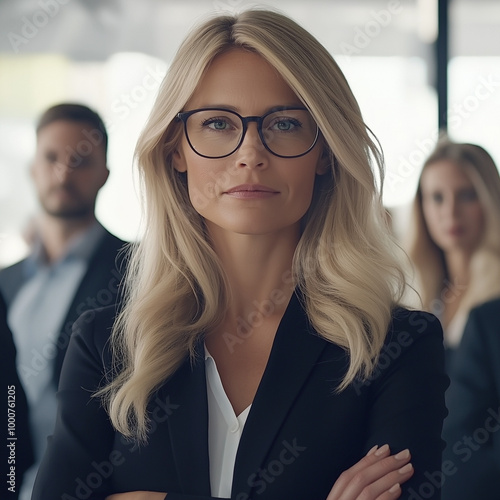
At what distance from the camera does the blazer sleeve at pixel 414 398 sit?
134 cm

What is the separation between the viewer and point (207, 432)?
1.40 metres

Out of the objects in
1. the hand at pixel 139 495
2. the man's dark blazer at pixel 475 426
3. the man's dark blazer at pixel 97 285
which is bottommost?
the man's dark blazer at pixel 475 426

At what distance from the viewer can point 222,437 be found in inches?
56.1

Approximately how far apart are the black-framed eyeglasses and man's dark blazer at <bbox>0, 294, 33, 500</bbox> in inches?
60.7

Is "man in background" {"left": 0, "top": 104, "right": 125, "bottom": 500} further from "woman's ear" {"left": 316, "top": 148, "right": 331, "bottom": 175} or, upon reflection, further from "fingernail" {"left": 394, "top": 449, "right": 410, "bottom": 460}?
"fingernail" {"left": 394, "top": 449, "right": 410, "bottom": 460}

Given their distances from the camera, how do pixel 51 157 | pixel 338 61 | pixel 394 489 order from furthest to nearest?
pixel 338 61 < pixel 51 157 < pixel 394 489

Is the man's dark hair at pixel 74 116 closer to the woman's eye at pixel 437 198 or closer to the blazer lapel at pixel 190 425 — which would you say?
the woman's eye at pixel 437 198

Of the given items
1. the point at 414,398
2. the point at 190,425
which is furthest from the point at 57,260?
the point at 414,398

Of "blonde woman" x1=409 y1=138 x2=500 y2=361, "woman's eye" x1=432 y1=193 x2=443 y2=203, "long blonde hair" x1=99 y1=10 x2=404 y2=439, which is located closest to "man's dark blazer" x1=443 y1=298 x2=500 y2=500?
"blonde woman" x1=409 y1=138 x2=500 y2=361

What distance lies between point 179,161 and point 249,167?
0.23m

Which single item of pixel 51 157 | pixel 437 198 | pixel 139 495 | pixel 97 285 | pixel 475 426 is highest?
pixel 51 157

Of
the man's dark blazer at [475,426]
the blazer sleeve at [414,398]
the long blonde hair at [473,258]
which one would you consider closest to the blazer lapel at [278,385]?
the blazer sleeve at [414,398]

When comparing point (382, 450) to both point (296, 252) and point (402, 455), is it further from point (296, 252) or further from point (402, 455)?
point (296, 252)

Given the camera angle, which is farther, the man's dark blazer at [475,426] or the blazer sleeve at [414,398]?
the man's dark blazer at [475,426]
